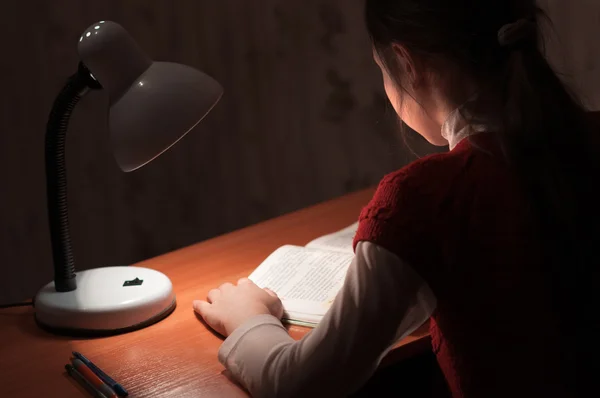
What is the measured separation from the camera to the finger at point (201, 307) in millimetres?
1078

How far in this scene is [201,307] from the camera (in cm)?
109

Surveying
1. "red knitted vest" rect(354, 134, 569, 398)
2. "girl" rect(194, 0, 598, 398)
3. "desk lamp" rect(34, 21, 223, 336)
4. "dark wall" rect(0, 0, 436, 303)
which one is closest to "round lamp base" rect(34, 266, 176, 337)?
"desk lamp" rect(34, 21, 223, 336)

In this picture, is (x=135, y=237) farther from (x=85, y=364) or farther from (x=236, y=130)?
(x=85, y=364)

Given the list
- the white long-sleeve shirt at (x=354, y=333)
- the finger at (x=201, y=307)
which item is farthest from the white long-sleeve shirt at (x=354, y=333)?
the finger at (x=201, y=307)

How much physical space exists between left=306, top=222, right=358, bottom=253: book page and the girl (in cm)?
47

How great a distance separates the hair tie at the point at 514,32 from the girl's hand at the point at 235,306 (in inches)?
19.5

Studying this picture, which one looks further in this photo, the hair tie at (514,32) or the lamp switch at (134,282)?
the lamp switch at (134,282)

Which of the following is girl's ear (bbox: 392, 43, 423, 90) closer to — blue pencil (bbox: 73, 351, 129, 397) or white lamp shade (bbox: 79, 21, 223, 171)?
white lamp shade (bbox: 79, 21, 223, 171)

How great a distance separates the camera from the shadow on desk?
1.36m

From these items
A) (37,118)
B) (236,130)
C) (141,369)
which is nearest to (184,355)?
(141,369)

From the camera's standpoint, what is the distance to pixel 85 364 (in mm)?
938

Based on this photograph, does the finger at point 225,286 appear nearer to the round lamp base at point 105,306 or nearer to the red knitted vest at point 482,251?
the round lamp base at point 105,306

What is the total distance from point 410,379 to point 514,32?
81cm

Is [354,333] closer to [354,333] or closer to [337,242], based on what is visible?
[354,333]
